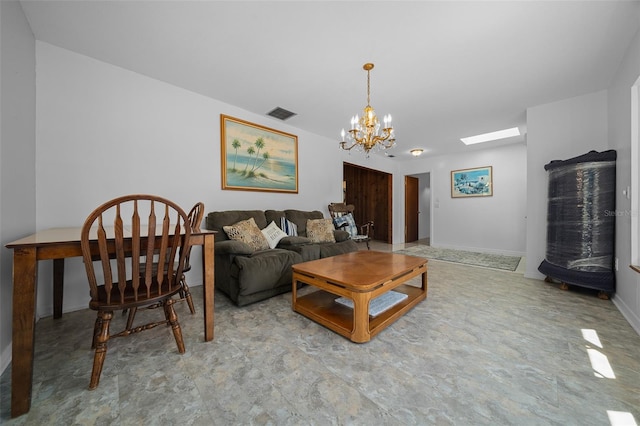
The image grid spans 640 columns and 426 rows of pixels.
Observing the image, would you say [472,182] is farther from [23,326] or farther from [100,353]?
[23,326]

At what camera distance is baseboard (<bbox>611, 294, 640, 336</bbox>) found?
171 centimetres

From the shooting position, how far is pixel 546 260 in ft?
9.36

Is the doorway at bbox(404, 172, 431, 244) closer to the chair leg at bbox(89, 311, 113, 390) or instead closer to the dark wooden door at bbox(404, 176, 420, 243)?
the dark wooden door at bbox(404, 176, 420, 243)

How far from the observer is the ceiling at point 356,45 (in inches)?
64.0

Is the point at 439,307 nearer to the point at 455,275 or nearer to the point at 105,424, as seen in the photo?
the point at 455,275

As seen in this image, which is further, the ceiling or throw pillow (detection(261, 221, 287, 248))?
throw pillow (detection(261, 221, 287, 248))

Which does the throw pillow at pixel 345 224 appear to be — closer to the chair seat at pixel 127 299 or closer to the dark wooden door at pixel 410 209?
the dark wooden door at pixel 410 209

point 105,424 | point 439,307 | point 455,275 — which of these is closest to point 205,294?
point 105,424

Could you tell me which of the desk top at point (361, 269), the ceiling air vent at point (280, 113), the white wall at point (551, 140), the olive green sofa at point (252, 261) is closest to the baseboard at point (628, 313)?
the white wall at point (551, 140)

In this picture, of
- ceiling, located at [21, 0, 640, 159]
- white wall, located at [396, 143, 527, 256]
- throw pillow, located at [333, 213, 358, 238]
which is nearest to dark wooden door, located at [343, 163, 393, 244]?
white wall, located at [396, 143, 527, 256]

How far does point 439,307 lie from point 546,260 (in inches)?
74.0

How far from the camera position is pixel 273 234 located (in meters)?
2.98

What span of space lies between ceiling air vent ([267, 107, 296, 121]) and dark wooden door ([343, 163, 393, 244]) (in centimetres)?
283

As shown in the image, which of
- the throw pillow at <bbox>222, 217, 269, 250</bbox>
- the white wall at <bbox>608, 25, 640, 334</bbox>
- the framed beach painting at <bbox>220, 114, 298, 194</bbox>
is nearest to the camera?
the white wall at <bbox>608, 25, 640, 334</bbox>
